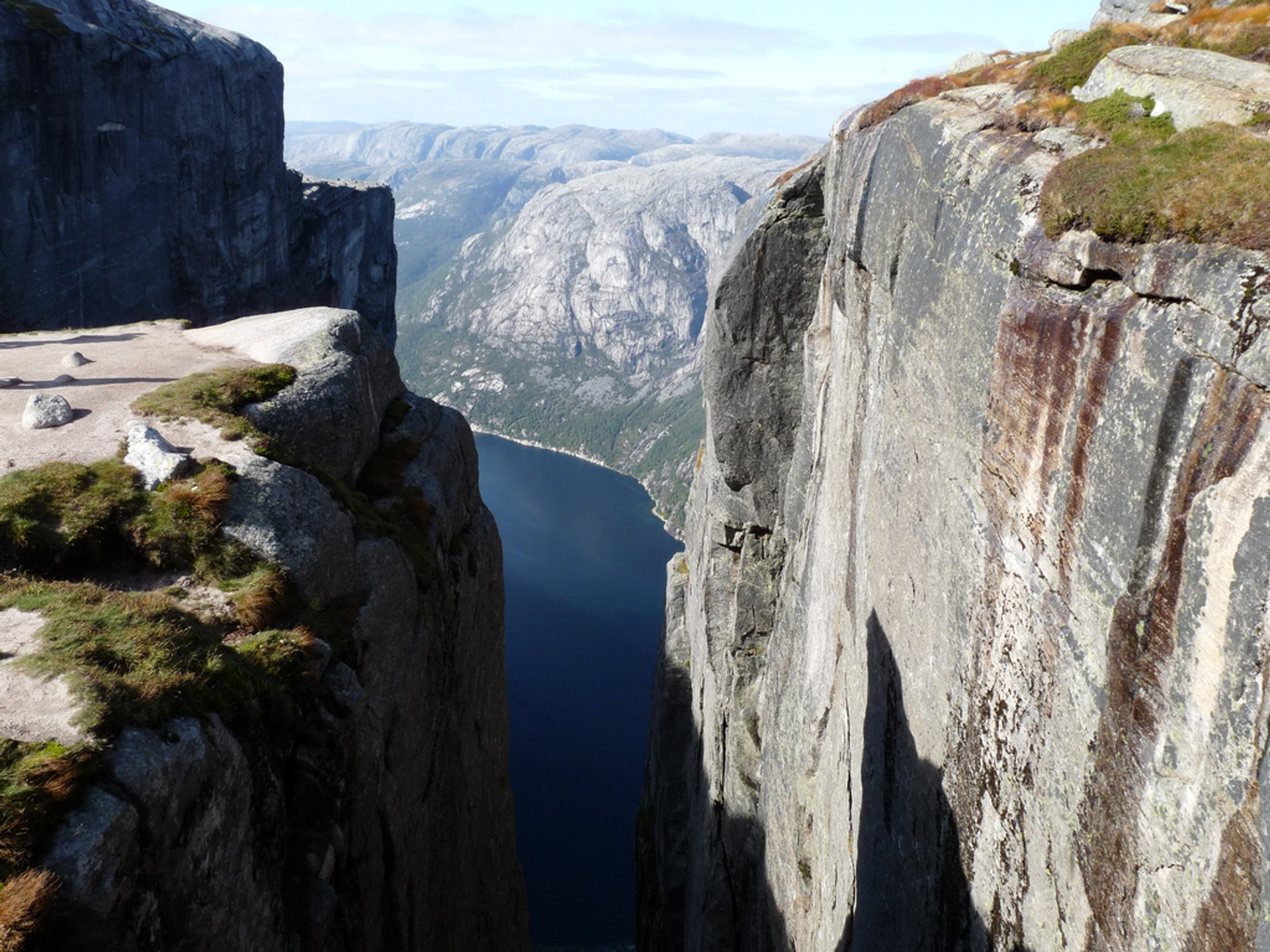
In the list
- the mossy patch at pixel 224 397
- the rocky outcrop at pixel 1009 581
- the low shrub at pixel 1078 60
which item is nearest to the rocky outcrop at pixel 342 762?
the mossy patch at pixel 224 397

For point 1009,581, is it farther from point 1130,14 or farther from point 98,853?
point 1130,14

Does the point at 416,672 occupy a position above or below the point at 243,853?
below

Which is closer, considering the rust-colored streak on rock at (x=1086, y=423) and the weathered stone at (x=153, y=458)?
the rust-colored streak on rock at (x=1086, y=423)

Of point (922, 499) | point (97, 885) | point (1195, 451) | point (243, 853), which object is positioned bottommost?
point (243, 853)

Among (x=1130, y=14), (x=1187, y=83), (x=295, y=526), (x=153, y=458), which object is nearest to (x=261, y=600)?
(x=295, y=526)

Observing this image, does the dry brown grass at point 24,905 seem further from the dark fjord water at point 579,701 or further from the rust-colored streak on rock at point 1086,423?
the dark fjord water at point 579,701

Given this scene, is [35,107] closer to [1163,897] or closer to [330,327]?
[330,327]

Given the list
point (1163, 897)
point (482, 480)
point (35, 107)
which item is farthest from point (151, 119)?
point (482, 480)
